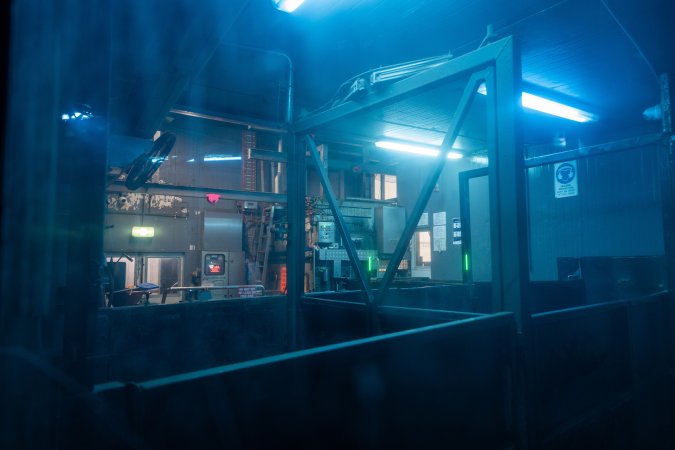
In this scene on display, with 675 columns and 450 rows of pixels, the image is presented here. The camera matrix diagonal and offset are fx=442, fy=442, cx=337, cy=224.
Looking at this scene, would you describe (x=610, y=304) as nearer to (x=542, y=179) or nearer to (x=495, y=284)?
(x=495, y=284)

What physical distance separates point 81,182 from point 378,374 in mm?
1102

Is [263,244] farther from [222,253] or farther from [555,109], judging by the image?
[555,109]

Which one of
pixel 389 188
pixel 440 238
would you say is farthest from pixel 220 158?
pixel 389 188

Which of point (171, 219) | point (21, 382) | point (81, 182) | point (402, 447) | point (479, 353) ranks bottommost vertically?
point (402, 447)

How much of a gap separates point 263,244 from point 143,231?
9.76 feet

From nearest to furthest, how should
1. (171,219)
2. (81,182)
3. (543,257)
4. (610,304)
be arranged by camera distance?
1. (81,182)
2. (610,304)
3. (543,257)
4. (171,219)

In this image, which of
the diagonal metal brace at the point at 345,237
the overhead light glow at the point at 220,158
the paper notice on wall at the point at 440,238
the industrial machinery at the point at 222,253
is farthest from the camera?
the overhead light glow at the point at 220,158

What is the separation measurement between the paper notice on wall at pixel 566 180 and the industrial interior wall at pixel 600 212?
6 centimetres

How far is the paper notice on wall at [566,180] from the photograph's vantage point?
21.4ft

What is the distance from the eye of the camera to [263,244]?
1187 cm

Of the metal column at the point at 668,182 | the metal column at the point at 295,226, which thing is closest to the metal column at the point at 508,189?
the metal column at the point at 295,226

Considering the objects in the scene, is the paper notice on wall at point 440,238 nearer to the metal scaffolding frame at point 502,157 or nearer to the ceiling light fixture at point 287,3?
the ceiling light fixture at point 287,3

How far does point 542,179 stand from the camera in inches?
271

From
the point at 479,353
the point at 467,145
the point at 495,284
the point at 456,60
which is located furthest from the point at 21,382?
the point at 467,145
